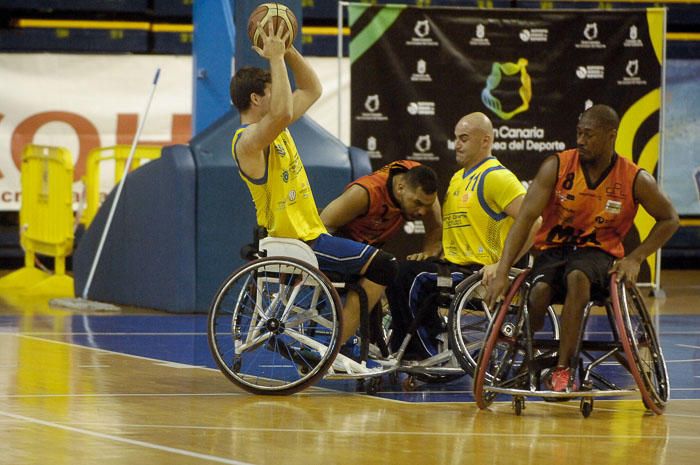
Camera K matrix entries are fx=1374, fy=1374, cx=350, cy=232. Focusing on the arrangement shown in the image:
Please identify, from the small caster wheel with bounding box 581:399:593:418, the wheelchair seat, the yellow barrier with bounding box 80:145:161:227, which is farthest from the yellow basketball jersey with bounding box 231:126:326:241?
the yellow barrier with bounding box 80:145:161:227

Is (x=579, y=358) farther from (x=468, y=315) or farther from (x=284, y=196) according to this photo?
(x=284, y=196)

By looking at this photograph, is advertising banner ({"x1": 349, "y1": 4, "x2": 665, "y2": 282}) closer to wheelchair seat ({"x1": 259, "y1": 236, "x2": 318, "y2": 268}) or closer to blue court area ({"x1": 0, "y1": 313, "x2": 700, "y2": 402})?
blue court area ({"x1": 0, "y1": 313, "x2": 700, "y2": 402})

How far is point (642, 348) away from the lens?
19.5ft

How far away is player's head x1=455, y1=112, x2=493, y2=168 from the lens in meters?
7.21

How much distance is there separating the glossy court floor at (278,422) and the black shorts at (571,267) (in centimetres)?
55

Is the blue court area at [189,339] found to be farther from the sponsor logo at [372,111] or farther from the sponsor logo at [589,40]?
the sponsor logo at [589,40]

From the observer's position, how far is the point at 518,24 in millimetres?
12766

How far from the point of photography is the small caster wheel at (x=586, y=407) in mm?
5797

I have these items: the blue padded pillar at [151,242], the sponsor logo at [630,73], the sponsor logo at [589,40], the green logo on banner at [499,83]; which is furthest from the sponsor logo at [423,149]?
the blue padded pillar at [151,242]

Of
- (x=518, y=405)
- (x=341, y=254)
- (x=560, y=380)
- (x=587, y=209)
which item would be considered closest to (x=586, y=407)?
(x=560, y=380)

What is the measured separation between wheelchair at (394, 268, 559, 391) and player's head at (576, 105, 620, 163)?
3.13 ft

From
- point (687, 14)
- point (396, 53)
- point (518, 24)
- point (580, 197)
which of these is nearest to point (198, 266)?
point (396, 53)

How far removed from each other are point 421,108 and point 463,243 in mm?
5709

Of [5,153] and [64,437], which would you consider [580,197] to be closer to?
[64,437]
